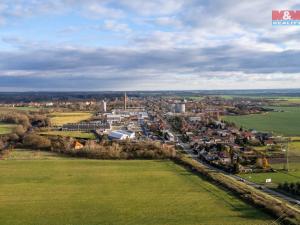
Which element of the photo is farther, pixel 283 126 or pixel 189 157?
pixel 283 126

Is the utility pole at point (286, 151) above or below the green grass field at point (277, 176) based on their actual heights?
Answer: above

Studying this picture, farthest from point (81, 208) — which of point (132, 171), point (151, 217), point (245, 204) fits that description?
point (132, 171)

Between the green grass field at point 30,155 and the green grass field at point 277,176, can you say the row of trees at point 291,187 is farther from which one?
the green grass field at point 30,155

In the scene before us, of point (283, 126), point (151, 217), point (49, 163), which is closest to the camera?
point (151, 217)

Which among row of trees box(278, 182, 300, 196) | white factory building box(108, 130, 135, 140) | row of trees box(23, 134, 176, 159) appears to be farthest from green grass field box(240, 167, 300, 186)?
white factory building box(108, 130, 135, 140)

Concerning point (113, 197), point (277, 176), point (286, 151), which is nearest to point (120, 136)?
point (286, 151)

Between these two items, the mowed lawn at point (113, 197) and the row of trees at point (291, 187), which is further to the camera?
the row of trees at point (291, 187)

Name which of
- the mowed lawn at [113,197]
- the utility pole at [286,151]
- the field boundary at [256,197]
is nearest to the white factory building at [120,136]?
the mowed lawn at [113,197]

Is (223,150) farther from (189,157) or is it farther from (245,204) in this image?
(245,204)

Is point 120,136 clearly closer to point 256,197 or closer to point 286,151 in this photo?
point 286,151
